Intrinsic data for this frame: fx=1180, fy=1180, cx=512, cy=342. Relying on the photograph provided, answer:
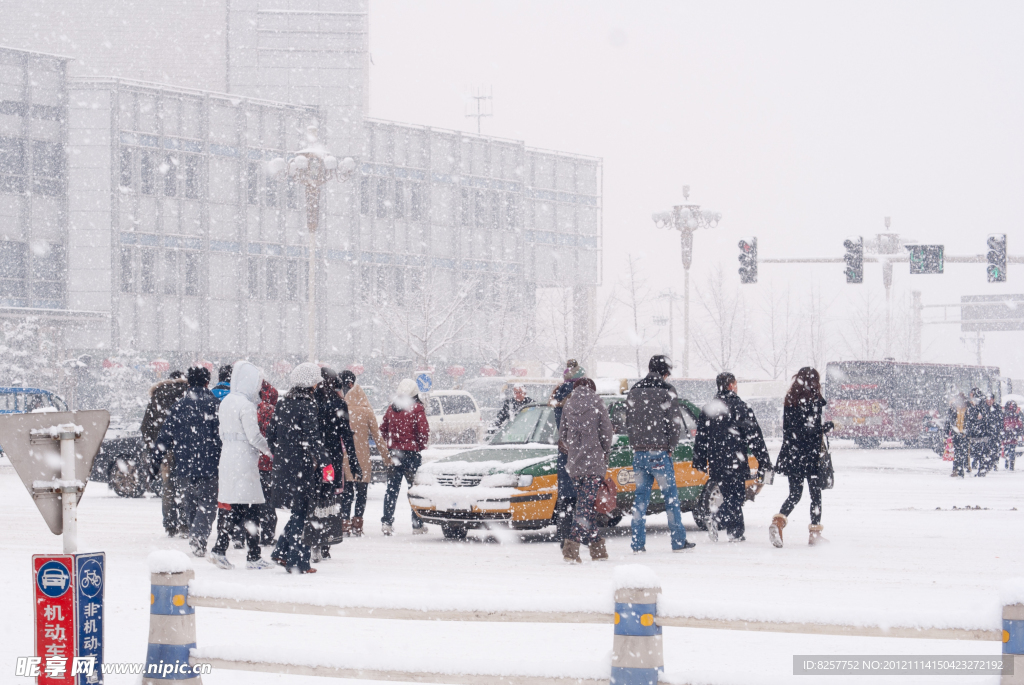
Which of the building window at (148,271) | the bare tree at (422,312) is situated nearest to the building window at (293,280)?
the bare tree at (422,312)

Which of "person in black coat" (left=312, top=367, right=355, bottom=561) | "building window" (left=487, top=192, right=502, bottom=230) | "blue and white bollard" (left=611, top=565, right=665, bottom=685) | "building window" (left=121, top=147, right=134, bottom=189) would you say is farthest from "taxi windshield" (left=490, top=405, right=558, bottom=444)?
"building window" (left=487, top=192, right=502, bottom=230)

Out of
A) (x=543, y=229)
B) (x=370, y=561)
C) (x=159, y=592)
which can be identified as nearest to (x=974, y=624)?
(x=159, y=592)

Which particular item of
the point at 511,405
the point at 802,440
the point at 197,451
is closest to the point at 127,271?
the point at 511,405

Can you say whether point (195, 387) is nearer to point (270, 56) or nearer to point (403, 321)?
point (403, 321)

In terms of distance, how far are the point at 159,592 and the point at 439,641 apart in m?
2.91

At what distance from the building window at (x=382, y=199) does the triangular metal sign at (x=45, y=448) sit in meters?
58.3

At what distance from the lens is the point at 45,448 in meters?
4.71

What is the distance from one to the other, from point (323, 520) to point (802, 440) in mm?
5125

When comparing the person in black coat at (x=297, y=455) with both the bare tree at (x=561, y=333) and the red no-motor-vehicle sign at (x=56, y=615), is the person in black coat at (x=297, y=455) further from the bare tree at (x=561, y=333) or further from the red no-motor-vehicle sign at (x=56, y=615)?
the bare tree at (x=561, y=333)

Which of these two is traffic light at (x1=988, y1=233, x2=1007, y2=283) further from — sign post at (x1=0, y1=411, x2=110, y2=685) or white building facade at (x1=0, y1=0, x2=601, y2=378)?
white building facade at (x1=0, y1=0, x2=601, y2=378)

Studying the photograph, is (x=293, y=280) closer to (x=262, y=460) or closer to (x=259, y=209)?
(x=259, y=209)

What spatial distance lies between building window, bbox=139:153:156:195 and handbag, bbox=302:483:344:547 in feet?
154

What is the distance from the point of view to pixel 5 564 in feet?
36.1

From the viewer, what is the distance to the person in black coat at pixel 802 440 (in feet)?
40.5
